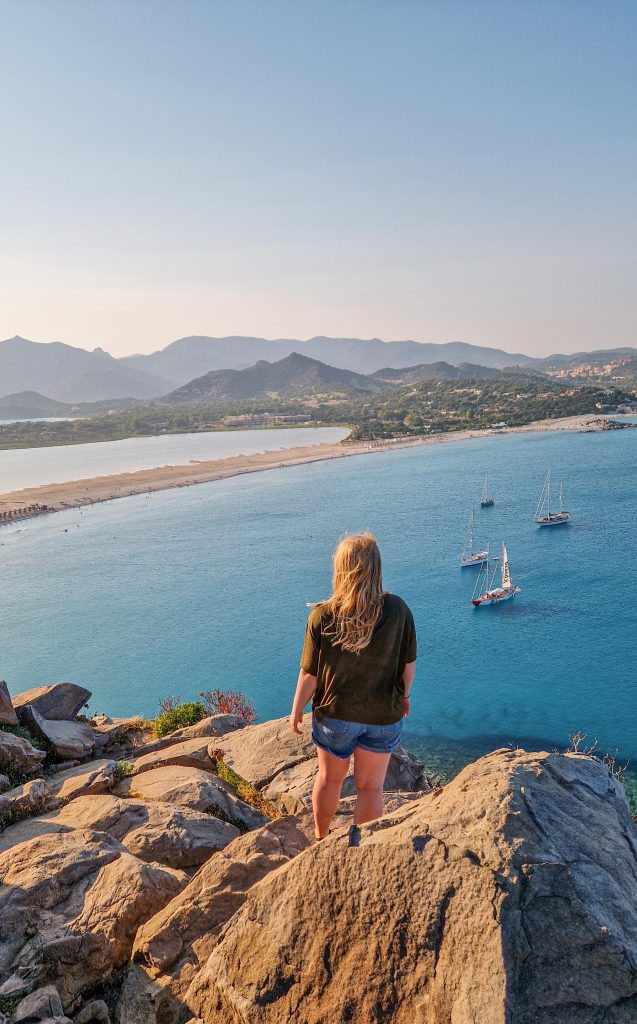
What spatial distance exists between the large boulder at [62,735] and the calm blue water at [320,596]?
17.2 meters

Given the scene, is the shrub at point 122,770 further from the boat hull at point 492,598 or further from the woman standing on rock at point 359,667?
the boat hull at point 492,598

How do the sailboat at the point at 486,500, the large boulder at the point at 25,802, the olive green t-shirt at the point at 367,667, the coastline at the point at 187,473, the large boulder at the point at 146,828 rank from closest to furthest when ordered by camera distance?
the olive green t-shirt at the point at 367,667
the large boulder at the point at 146,828
the large boulder at the point at 25,802
the sailboat at the point at 486,500
the coastline at the point at 187,473

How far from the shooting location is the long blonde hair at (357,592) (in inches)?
175

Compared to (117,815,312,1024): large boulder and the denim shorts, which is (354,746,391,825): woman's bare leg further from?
(117,815,312,1024): large boulder

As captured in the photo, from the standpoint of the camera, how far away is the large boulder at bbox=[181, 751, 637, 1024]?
10.2ft

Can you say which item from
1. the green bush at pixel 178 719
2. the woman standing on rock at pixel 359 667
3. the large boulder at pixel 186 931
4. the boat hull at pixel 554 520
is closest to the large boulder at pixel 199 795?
the large boulder at pixel 186 931

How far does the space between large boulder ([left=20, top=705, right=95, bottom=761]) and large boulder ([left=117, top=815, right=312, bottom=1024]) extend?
28.7ft

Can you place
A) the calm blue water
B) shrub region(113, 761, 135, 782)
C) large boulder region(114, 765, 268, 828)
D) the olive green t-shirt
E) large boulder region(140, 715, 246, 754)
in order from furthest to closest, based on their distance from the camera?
the calm blue water < large boulder region(140, 715, 246, 754) < shrub region(113, 761, 135, 782) < large boulder region(114, 765, 268, 828) < the olive green t-shirt

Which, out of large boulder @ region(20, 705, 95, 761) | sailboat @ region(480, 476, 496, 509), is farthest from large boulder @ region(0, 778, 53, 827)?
sailboat @ region(480, 476, 496, 509)

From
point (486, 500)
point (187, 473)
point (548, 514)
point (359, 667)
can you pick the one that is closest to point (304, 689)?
point (359, 667)

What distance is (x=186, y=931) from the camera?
4.81 meters

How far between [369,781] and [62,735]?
35.7ft

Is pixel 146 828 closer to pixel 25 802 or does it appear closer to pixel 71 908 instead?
pixel 71 908

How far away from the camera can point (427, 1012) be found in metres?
3.19
